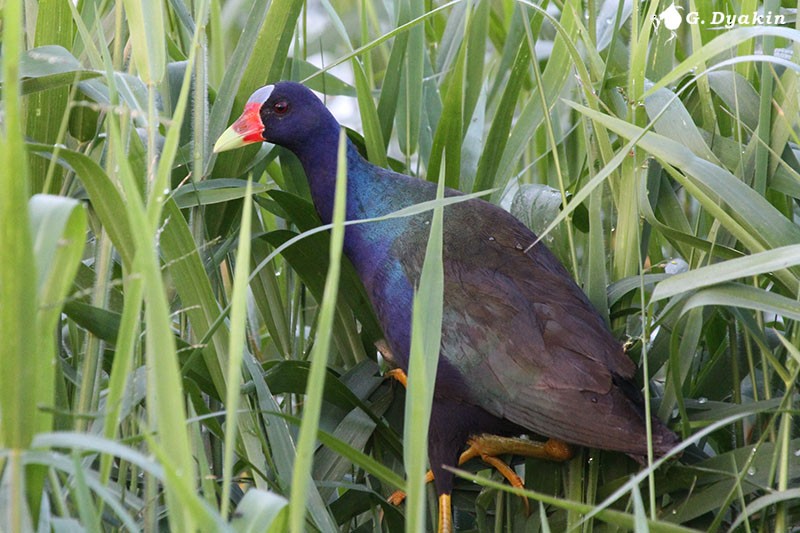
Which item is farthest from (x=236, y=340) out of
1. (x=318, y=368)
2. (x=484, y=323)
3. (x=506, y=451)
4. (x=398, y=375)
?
(x=506, y=451)

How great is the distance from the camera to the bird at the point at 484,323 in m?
1.60

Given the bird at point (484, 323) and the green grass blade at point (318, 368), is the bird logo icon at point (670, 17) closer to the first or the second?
the bird at point (484, 323)

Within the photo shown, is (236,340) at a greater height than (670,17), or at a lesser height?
lesser

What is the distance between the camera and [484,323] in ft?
5.46

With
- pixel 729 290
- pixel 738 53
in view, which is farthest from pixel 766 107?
→ pixel 729 290

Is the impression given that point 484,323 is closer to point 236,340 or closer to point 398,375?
point 398,375

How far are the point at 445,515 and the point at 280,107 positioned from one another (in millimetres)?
774

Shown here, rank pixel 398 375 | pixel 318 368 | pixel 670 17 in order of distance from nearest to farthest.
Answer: pixel 318 368
pixel 670 17
pixel 398 375

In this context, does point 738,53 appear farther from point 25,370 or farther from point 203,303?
point 25,370

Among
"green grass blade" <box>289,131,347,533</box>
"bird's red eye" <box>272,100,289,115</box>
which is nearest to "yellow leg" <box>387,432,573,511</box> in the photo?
"bird's red eye" <box>272,100,289,115</box>

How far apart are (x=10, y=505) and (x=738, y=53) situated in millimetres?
1328

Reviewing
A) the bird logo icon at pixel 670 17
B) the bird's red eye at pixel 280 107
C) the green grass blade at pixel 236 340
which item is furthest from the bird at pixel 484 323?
the green grass blade at pixel 236 340

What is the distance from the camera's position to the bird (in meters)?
1.60

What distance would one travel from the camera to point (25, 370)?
0.88m
